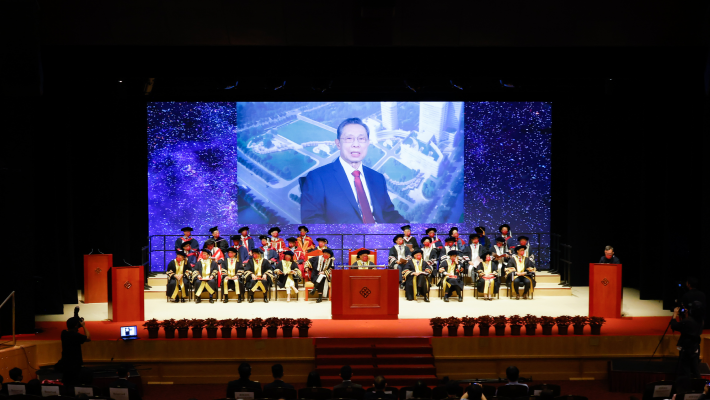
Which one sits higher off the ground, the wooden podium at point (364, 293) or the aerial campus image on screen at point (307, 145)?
the aerial campus image on screen at point (307, 145)

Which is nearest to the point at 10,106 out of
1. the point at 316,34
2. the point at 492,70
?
the point at 316,34

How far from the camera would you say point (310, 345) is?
968 cm

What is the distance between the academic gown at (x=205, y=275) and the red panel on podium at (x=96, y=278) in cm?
163

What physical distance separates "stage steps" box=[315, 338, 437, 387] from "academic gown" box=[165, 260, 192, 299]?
4.04m

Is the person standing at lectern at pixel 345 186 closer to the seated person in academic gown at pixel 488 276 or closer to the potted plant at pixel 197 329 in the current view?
the seated person in academic gown at pixel 488 276

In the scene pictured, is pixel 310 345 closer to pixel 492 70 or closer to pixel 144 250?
pixel 492 70

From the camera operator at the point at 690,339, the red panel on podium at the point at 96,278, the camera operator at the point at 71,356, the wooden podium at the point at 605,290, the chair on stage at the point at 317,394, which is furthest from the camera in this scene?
the red panel on podium at the point at 96,278

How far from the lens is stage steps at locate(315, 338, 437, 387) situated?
9234 millimetres

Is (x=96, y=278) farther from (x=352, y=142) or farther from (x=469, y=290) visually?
(x=469, y=290)

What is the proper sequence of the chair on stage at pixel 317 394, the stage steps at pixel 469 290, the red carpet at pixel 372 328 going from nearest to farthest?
the chair on stage at pixel 317 394 → the red carpet at pixel 372 328 → the stage steps at pixel 469 290

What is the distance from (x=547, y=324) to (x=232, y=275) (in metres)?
5.90

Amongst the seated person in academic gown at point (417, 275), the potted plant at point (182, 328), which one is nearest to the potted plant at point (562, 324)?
the seated person in academic gown at point (417, 275)

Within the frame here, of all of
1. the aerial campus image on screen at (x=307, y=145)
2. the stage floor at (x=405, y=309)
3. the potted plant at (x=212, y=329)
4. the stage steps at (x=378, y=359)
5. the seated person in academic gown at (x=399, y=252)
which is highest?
the aerial campus image on screen at (x=307, y=145)

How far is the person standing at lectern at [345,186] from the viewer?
15148 millimetres
